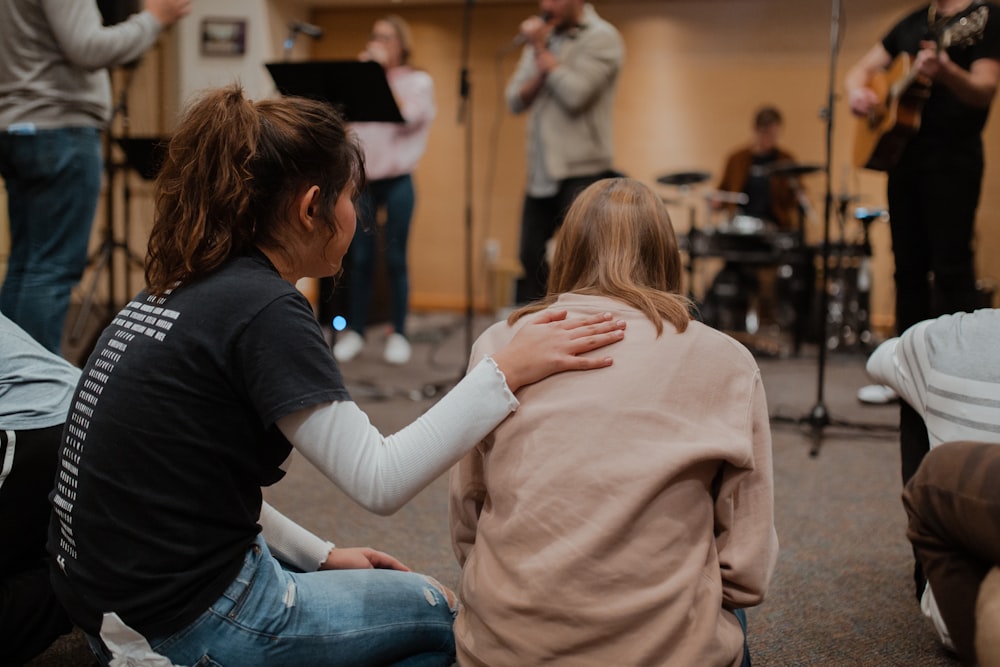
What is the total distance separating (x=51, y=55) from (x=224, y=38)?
13.4 ft

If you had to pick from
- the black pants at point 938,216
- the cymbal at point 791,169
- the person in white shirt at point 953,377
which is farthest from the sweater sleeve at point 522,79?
the person in white shirt at point 953,377

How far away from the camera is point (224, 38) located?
617 cm

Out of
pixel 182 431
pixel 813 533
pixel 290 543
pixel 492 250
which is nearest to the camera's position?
pixel 182 431

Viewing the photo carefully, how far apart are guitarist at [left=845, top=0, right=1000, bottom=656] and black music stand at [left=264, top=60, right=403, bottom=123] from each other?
5.08 ft

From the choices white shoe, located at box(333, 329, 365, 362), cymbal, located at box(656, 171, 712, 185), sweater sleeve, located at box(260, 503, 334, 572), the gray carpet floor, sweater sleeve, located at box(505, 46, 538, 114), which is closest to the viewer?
sweater sleeve, located at box(260, 503, 334, 572)

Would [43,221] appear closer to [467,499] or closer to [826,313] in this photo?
[467,499]

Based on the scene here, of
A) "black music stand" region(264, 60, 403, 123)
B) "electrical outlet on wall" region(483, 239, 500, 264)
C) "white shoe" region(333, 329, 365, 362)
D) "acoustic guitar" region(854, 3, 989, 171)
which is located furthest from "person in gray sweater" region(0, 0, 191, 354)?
"electrical outlet on wall" region(483, 239, 500, 264)

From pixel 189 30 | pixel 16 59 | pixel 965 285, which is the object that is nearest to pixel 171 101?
pixel 189 30

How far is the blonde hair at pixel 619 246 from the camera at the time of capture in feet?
3.92

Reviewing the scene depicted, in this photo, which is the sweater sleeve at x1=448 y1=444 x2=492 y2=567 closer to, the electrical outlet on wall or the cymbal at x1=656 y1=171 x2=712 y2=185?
the cymbal at x1=656 y1=171 x2=712 y2=185

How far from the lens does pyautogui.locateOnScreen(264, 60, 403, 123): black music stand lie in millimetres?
2914

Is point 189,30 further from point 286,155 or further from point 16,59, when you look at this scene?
point 286,155

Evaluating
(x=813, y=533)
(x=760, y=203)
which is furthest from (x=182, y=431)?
(x=760, y=203)

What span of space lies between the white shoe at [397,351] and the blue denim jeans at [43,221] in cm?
195
